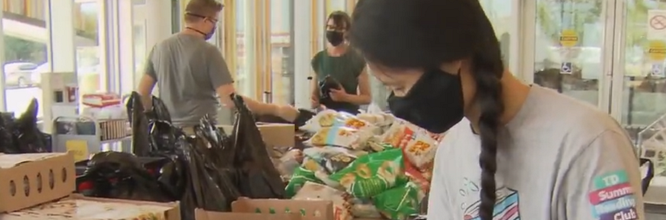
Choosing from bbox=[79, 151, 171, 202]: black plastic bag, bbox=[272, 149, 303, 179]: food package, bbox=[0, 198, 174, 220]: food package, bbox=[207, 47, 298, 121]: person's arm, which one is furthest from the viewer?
bbox=[207, 47, 298, 121]: person's arm

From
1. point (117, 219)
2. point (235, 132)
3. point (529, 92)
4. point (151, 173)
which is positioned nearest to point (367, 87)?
point (235, 132)

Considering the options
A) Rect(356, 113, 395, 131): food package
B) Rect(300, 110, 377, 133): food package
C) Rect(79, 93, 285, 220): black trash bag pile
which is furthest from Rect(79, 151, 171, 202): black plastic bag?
Rect(356, 113, 395, 131): food package

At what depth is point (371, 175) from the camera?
1957 mm

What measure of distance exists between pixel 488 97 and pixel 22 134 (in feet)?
5.40

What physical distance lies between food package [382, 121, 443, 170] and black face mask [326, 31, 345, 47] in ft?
4.78

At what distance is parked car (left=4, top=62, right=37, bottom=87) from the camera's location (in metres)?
3.71

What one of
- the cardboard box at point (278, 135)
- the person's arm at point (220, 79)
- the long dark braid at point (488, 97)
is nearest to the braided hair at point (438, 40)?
the long dark braid at point (488, 97)

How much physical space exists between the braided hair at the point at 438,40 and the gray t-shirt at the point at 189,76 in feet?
6.91

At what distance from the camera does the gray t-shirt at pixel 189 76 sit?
3.06 m

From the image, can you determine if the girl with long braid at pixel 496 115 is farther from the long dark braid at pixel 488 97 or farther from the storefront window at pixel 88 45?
the storefront window at pixel 88 45

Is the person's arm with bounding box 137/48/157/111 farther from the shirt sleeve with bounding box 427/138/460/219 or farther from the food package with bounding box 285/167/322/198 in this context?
the shirt sleeve with bounding box 427/138/460/219

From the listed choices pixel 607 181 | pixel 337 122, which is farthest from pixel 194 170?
pixel 607 181

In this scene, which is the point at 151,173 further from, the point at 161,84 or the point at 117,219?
the point at 161,84

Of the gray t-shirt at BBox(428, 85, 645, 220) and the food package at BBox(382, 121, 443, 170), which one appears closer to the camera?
the gray t-shirt at BBox(428, 85, 645, 220)
